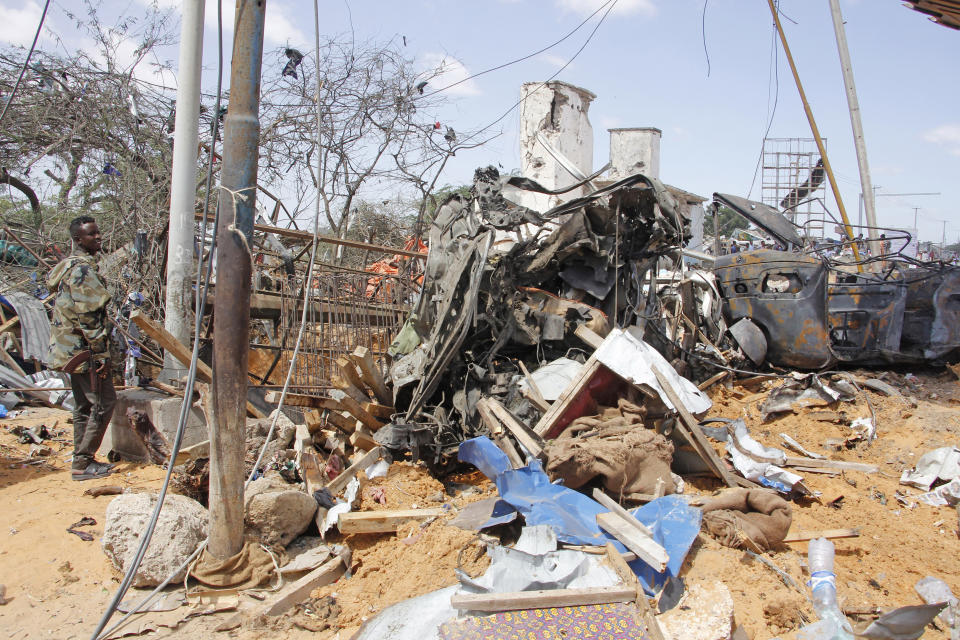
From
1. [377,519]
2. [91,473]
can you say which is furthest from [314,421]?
[91,473]

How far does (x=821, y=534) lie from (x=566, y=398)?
2.16 meters

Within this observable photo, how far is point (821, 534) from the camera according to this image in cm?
446

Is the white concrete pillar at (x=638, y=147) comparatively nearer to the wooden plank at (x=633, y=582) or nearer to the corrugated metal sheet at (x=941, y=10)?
the corrugated metal sheet at (x=941, y=10)

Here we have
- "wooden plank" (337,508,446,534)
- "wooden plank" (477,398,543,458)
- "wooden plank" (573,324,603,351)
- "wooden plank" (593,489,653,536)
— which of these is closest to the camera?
"wooden plank" (593,489,653,536)

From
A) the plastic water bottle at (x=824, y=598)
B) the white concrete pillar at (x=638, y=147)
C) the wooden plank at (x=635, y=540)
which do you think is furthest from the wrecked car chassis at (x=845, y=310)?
the white concrete pillar at (x=638, y=147)

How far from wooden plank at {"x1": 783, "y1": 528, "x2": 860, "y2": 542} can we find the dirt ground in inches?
2.2

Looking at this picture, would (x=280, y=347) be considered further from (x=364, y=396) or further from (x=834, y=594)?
(x=834, y=594)

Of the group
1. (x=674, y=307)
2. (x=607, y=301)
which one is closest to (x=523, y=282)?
(x=607, y=301)

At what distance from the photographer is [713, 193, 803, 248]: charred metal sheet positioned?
944cm

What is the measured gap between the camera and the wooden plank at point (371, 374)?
17.9 ft

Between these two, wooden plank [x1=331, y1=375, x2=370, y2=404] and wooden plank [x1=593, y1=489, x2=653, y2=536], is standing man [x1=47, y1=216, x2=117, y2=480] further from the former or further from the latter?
wooden plank [x1=593, y1=489, x2=653, y2=536]

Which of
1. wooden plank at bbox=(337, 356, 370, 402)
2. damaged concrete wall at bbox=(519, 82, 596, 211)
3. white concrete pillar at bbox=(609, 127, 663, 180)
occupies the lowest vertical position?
wooden plank at bbox=(337, 356, 370, 402)

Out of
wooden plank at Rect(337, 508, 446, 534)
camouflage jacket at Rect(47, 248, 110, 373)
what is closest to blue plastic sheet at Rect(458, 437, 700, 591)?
wooden plank at Rect(337, 508, 446, 534)

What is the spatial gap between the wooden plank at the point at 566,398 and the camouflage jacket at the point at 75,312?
391cm
